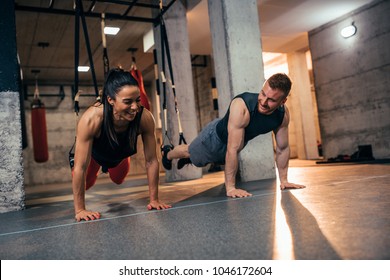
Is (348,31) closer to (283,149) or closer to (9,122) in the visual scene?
(283,149)

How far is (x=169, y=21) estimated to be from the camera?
598cm

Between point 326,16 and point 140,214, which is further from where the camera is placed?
point 326,16

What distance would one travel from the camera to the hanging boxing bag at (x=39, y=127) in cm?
895

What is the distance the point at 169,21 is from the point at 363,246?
5550mm

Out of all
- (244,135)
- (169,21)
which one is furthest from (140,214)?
(169,21)

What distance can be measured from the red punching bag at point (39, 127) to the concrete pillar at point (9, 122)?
5.21 metres

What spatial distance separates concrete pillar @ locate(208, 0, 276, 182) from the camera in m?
4.24

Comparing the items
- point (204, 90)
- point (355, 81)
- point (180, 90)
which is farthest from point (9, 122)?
point (204, 90)

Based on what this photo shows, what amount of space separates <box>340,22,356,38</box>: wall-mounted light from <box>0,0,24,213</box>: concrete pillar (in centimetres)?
648

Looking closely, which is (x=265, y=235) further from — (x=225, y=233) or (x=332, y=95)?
(x=332, y=95)

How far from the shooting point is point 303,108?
9914 mm

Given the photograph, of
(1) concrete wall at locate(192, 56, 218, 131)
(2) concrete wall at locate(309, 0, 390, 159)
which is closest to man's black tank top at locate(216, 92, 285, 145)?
(2) concrete wall at locate(309, 0, 390, 159)

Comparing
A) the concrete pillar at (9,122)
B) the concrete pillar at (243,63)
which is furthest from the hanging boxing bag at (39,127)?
the concrete pillar at (243,63)

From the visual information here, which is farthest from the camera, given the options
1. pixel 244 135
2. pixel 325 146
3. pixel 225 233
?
pixel 325 146
